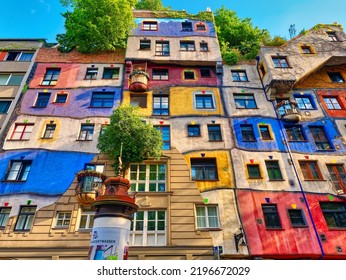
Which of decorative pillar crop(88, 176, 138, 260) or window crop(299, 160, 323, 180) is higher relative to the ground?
window crop(299, 160, 323, 180)

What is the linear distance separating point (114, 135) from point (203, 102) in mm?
8757

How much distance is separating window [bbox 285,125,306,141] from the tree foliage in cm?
862

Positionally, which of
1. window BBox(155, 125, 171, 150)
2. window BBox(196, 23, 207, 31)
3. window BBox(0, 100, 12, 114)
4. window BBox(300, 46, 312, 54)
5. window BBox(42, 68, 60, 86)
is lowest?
window BBox(155, 125, 171, 150)

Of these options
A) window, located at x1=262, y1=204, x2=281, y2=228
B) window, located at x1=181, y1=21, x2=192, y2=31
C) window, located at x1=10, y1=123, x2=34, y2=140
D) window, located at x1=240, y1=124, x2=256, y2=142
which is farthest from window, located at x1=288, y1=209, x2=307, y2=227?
window, located at x1=181, y1=21, x2=192, y2=31

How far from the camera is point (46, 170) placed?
15953mm

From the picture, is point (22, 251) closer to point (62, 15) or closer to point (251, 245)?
point (251, 245)

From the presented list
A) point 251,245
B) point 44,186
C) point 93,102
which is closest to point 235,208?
point 251,245

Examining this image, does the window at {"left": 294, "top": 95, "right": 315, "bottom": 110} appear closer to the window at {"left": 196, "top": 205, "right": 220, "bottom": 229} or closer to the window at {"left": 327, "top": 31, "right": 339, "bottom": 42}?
the window at {"left": 327, "top": 31, "right": 339, "bottom": 42}

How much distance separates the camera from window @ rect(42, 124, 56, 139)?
697 inches

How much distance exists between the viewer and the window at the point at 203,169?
16281 millimetres

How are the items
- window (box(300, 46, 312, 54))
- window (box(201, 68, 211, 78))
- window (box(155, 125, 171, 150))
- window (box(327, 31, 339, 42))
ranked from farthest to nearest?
window (box(327, 31, 339, 42)) → window (box(300, 46, 312, 54)) → window (box(201, 68, 211, 78)) → window (box(155, 125, 171, 150))

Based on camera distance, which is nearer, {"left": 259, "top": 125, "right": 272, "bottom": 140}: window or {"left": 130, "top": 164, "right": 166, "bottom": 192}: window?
{"left": 130, "top": 164, "right": 166, "bottom": 192}: window

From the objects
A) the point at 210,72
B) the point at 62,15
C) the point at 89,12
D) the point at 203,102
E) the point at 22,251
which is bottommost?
the point at 22,251

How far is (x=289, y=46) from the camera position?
2277cm
